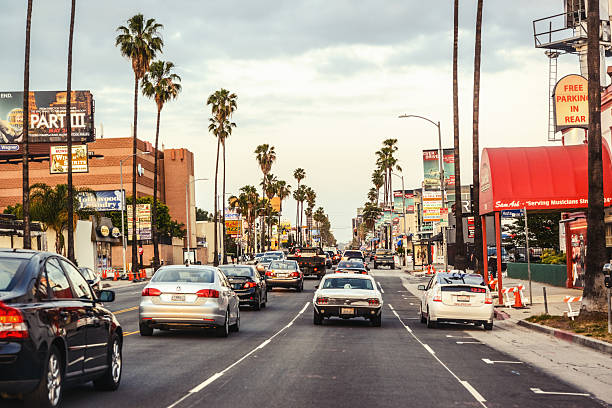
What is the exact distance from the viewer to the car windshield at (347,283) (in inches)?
926

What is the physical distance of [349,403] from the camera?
9.98m

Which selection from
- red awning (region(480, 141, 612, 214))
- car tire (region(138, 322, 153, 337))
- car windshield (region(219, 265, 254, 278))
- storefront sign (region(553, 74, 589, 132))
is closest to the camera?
car tire (region(138, 322, 153, 337))

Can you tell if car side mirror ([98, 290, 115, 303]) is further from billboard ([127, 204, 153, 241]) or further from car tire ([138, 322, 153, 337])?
billboard ([127, 204, 153, 241])

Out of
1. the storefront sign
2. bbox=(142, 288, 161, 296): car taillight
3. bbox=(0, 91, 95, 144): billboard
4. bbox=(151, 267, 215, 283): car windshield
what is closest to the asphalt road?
bbox=(142, 288, 161, 296): car taillight

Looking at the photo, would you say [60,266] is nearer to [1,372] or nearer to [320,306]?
[1,372]

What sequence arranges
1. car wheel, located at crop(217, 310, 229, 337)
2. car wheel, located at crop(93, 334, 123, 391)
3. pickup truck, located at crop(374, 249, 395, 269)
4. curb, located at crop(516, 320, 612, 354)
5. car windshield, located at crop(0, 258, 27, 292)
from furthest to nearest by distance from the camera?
1. pickup truck, located at crop(374, 249, 395, 269)
2. car wheel, located at crop(217, 310, 229, 337)
3. curb, located at crop(516, 320, 612, 354)
4. car wheel, located at crop(93, 334, 123, 391)
5. car windshield, located at crop(0, 258, 27, 292)

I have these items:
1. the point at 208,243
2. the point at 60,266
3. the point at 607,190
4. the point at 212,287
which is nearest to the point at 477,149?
the point at 607,190

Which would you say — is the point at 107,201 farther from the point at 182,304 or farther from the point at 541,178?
the point at 182,304

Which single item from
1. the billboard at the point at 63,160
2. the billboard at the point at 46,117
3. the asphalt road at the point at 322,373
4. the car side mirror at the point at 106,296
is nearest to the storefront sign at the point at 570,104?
the asphalt road at the point at 322,373

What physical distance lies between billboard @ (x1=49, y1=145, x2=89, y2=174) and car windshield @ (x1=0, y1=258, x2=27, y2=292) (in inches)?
2528

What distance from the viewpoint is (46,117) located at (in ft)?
258

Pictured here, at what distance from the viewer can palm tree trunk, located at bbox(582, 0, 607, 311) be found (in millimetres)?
20938

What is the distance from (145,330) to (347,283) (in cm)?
711

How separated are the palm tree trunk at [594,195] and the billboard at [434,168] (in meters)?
40.4
